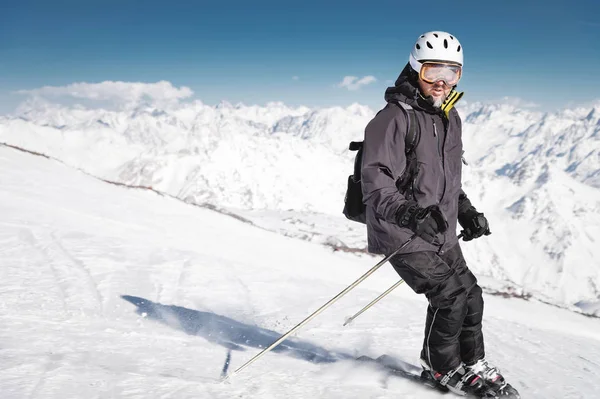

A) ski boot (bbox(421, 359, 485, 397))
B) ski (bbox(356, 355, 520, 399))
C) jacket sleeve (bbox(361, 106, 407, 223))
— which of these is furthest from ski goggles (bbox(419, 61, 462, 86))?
ski (bbox(356, 355, 520, 399))

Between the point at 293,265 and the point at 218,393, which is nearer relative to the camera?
the point at 218,393

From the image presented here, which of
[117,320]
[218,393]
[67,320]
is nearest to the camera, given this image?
[218,393]

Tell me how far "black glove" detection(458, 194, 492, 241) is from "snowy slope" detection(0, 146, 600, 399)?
197cm

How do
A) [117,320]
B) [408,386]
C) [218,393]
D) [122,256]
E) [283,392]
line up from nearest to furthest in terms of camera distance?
[218,393], [283,392], [408,386], [117,320], [122,256]

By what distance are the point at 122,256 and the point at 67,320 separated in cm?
450

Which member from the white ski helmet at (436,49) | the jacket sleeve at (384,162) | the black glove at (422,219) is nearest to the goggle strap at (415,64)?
the white ski helmet at (436,49)

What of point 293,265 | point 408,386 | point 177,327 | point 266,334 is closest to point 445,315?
point 408,386

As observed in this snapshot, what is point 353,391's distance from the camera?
4.99 m

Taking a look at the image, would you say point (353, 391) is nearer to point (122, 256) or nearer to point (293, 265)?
point (122, 256)

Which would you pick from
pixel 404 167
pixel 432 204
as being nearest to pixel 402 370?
pixel 432 204

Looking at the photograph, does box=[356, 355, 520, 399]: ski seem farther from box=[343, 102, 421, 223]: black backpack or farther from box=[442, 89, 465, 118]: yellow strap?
box=[442, 89, 465, 118]: yellow strap

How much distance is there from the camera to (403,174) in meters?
4.80

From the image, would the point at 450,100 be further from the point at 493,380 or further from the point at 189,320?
the point at 189,320

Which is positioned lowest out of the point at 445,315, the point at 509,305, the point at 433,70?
the point at 509,305
